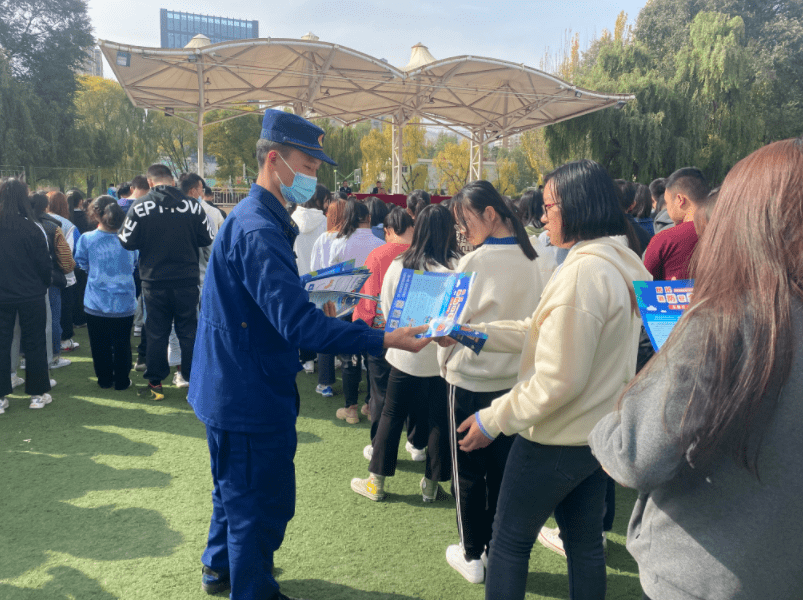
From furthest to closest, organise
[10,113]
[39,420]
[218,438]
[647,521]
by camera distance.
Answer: [10,113] < [39,420] < [218,438] < [647,521]

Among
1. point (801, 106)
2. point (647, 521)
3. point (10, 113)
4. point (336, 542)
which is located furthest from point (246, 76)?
point (801, 106)

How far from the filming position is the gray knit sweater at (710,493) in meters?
1.06

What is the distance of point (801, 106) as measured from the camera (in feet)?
98.1

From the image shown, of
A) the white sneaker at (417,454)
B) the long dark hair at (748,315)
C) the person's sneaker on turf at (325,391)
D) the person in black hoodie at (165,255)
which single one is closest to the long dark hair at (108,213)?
the person in black hoodie at (165,255)

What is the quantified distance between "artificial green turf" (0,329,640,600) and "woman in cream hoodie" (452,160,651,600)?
0.95 m

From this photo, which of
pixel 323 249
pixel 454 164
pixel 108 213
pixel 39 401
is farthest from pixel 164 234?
pixel 454 164

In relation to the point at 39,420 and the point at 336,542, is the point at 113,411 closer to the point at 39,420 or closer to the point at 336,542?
the point at 39,420

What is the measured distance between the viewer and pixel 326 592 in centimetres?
277

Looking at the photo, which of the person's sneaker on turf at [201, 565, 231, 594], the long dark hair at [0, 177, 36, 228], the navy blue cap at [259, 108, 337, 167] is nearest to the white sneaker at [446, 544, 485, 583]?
the person's sneaker on turf at [201, 565, 231, 594]

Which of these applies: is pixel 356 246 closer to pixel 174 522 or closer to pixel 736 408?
pixel 174 522

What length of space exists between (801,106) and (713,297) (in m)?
36.2

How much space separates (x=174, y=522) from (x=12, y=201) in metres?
3.02

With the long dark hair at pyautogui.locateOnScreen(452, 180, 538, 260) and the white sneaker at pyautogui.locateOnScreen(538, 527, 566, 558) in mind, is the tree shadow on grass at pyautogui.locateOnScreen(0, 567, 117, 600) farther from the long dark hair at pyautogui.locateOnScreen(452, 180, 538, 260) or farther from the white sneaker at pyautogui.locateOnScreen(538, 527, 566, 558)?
the long dark hair at pyautogui.locateOnScreen(452, 180, 538, 260)

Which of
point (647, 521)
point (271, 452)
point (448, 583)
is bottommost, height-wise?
point (448, 583)
